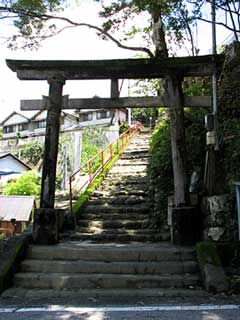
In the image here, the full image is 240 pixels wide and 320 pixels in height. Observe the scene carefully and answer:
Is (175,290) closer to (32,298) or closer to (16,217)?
(32,298)

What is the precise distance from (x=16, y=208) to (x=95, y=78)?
5.87m

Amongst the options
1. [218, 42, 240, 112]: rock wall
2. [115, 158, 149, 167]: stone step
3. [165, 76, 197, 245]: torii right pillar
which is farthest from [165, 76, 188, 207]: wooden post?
[115, 158, 149, 167]: stone step

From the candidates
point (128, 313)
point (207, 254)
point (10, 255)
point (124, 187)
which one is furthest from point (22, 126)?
point (128, 313)

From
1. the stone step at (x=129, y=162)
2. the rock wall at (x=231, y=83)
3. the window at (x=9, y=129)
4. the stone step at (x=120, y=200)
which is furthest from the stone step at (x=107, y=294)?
the window at (x=9, y=129)

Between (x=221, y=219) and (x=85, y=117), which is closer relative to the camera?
(x=221, y=219)

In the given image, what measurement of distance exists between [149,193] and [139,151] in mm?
7321

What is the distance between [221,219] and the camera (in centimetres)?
774

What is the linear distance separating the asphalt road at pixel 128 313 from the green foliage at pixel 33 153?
31.7 meters

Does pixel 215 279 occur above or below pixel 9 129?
below

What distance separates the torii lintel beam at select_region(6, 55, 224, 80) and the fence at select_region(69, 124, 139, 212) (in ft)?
11.9

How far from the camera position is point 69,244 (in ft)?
28.0

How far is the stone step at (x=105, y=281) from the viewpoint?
21.9ft

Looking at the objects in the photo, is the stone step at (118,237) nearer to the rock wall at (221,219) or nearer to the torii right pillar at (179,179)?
the torii right pillar at (179,179)

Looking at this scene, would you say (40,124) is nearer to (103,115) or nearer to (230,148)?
(103,115)
